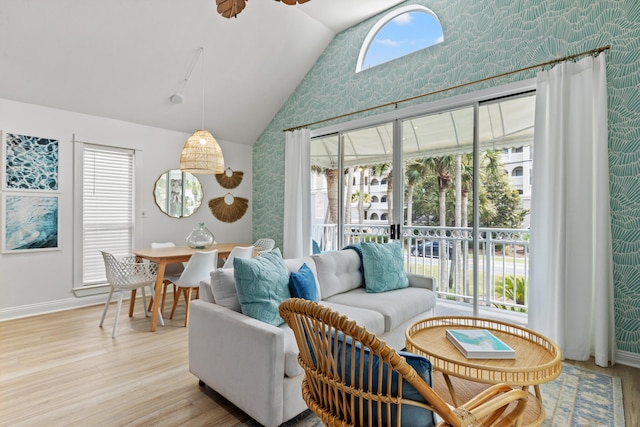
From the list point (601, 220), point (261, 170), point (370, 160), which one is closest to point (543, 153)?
point (601, 220)

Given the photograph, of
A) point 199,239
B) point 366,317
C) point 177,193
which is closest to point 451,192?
point 366,317

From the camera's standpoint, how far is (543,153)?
292cm

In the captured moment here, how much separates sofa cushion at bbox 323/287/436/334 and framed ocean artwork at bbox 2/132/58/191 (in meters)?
3.57

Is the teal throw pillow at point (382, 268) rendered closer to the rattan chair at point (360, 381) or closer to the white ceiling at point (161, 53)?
the rattan chair at point (360, 381)

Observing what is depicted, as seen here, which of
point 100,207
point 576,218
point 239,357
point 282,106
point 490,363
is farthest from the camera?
point 282,106

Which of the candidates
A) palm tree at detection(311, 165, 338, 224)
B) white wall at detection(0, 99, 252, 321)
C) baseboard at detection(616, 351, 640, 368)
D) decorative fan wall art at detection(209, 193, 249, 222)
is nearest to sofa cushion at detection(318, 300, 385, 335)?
baseboard at detection(616, 351, 640, 368)

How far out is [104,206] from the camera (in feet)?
14.3

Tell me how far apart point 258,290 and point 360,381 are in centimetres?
109

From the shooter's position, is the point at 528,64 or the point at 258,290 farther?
the point at 528,64

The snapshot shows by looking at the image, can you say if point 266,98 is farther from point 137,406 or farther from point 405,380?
point 405,380

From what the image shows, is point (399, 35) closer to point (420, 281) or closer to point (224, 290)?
point (420, 281)

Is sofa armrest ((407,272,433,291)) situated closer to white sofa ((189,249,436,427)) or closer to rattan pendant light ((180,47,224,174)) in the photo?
white sofa ((189,249,436,427))

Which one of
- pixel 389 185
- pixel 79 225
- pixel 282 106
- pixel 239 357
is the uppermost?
pixel 282 106

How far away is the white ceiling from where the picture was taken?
10.6 feet
